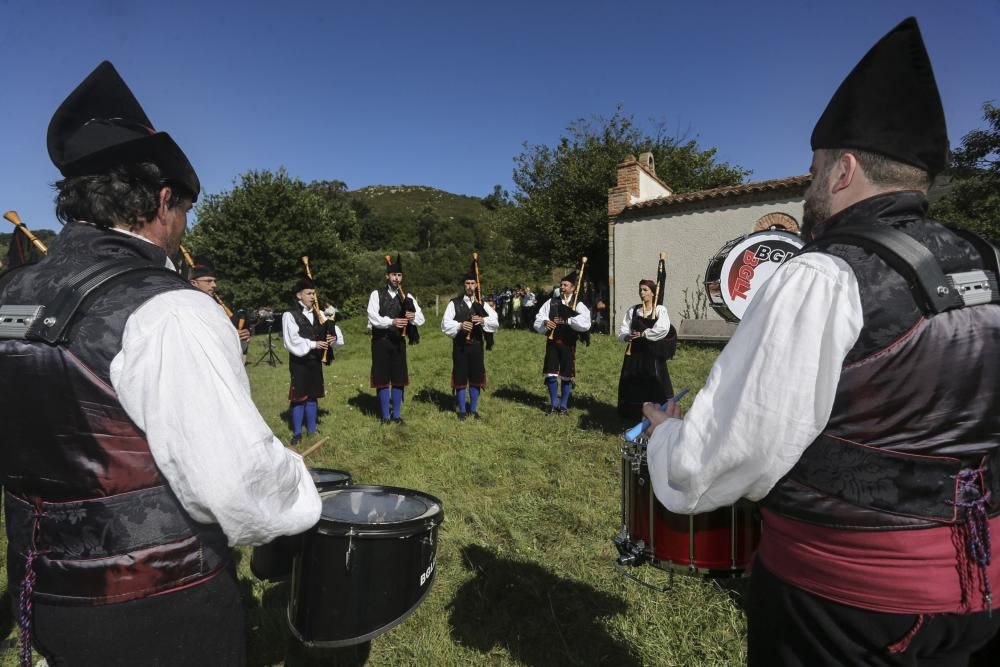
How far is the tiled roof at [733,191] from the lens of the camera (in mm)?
11883

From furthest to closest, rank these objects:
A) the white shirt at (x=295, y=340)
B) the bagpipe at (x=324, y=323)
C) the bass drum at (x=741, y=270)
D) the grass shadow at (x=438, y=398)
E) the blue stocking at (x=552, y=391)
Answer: the grass shadow at (x=438, y=398) → the blue stocking at (x=552, y=391) → the bagpipe at (x=324, y=323) → the white shirt at (x=295, y=340) → the bass drum at (x=741, y=270)

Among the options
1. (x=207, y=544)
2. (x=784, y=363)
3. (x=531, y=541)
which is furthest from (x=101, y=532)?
(x=531, y=541)

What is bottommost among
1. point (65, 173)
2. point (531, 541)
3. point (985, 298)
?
point (531, 541)

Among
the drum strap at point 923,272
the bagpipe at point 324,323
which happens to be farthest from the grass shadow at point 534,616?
the bagpipe at point 324,323

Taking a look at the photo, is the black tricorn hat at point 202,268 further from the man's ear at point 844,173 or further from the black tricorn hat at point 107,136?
the man's ear at point 844,173

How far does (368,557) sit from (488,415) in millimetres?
5695

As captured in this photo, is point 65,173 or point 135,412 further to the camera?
point 65,173

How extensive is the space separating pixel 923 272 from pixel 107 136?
77.8 inches

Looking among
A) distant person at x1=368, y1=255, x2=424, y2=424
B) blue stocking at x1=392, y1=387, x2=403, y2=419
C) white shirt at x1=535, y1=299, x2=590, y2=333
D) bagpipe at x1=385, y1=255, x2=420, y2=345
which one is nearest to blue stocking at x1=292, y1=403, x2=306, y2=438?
distant person at x1=368, y1=255, x2=424, y2=424

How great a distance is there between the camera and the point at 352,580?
5.93ft

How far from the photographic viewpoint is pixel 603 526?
13.3 ft

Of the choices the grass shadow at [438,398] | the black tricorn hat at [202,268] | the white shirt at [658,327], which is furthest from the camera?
the grass shadow at [438,398]

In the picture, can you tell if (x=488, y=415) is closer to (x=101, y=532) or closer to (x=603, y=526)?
(x=603, y=526)

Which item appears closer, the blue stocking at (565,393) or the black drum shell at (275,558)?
the black drum shell at (275,558)
